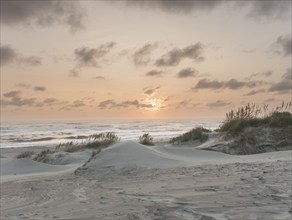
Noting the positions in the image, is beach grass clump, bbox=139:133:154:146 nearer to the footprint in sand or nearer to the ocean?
the footprint in sand

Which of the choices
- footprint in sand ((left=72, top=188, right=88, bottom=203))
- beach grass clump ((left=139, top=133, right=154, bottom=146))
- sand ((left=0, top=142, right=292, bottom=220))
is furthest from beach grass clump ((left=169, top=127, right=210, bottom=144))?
footprint in sand ((left=72, top=188, right=88, bottom=203))

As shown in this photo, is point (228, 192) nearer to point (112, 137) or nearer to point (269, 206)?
point (269, 206)

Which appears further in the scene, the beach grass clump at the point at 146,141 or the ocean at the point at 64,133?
the ocean at the point at 64,133

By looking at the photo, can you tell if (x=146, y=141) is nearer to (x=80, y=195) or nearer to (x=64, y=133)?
(x=80, y=195)

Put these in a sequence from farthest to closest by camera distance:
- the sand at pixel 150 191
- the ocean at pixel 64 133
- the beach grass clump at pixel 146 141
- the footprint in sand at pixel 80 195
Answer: the ocean at pixel 64 133 < the beach grass clump at pixel 146 141 < the footprint in sand at pixel 80 195 < the sand at pixel 150 191

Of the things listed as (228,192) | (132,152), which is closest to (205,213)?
(228,192)

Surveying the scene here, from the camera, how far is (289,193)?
5168 millimetres

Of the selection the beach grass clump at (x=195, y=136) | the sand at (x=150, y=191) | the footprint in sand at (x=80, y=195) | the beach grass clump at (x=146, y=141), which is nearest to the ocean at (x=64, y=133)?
the beach grass clump at (x=146, y=141)

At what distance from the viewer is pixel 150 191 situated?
19.8 ft

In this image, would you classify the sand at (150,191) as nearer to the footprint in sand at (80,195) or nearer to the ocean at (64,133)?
the footprint in sand at (80,195)

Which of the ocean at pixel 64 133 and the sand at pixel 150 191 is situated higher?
the ocean at pixel 64 133

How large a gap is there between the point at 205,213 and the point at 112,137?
13974 millimetres

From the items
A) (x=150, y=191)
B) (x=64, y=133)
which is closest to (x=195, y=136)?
(x=150, y=191)

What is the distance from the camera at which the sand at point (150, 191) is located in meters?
4.62
